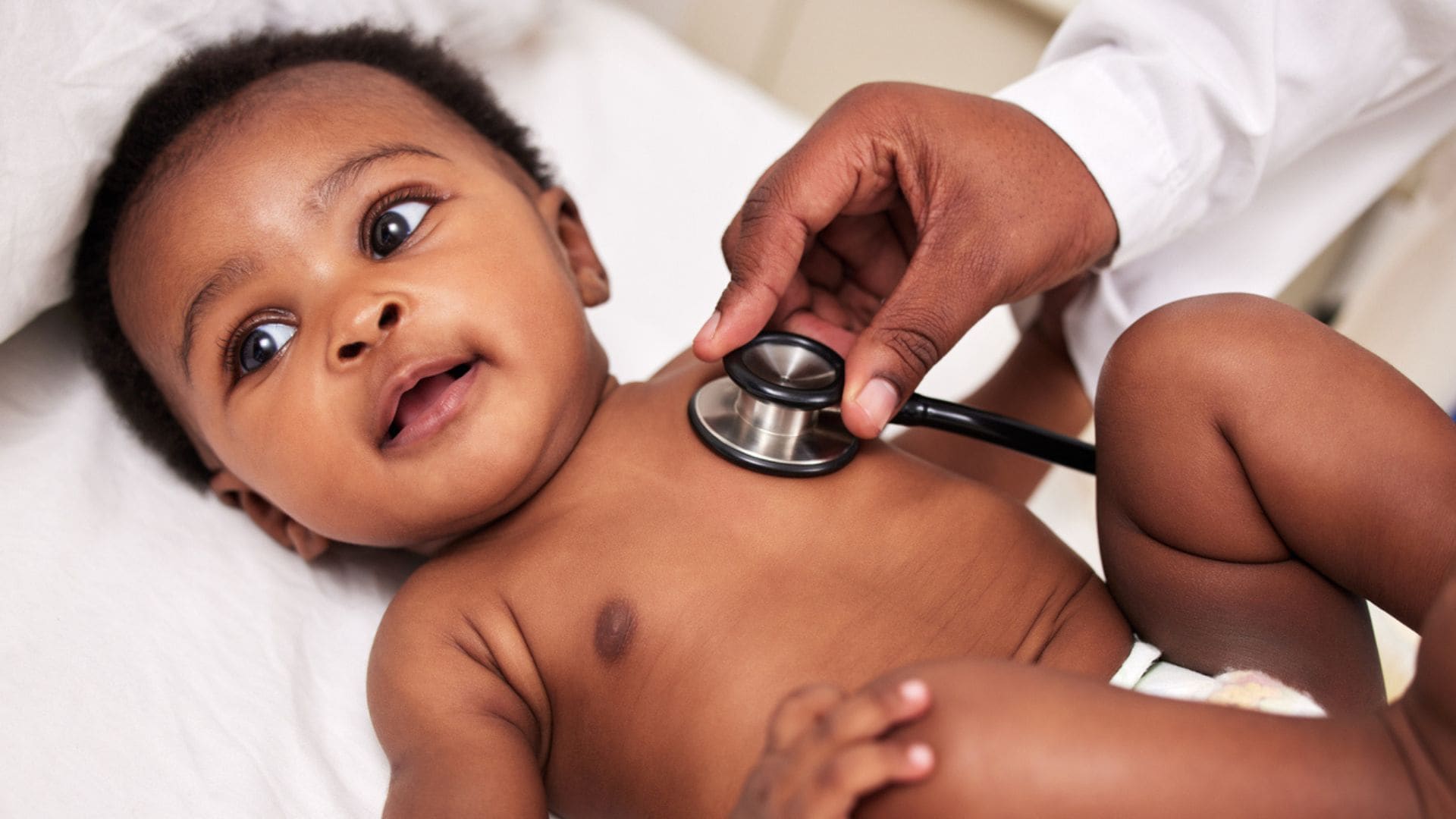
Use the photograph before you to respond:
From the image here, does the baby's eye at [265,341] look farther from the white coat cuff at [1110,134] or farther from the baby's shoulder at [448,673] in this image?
the white coat cuff at [1110,134]

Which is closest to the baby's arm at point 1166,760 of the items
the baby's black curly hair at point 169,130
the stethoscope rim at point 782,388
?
the stethoscope rim at point 782,388

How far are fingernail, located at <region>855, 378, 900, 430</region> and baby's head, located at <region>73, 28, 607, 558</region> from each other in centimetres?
27

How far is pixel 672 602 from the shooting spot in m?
0.88

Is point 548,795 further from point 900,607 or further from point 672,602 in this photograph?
point 900,607

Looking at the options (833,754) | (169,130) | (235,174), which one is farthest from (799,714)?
(169,130)

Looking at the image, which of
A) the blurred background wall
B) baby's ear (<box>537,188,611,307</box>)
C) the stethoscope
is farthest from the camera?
the blurred background wall

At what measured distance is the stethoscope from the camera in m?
0.92

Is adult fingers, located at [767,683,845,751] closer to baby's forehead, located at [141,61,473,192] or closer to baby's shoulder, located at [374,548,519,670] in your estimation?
baby's shoulder, located at [374,548,519,670]

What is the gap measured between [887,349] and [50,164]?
2.51 ft

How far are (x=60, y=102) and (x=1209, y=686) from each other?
109 centimetres

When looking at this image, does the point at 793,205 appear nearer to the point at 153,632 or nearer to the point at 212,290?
the point at 212,290

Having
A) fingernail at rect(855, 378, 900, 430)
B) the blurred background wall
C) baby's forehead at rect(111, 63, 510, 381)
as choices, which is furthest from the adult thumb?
the blurred background wall

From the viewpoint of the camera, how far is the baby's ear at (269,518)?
1.05 m

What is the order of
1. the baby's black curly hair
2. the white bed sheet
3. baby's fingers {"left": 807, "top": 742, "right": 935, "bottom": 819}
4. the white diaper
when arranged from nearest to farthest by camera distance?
baby's fingers {"left": 807, "top": 742, "right": 935, "bottom": 819}, the white diaper, the white bed sheet, the baby's black curly hair
